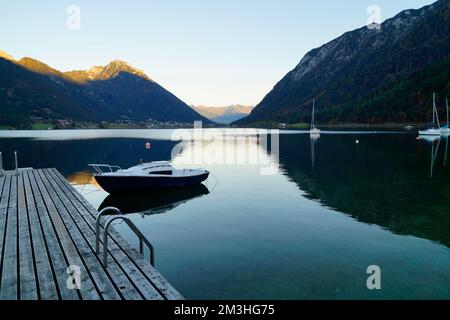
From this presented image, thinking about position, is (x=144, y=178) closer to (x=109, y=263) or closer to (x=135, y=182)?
(x=135, y=182)

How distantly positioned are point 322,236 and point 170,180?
15967 mm

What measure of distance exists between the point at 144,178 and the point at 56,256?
17817 millimetres

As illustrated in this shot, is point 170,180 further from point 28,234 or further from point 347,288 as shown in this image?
point 347,288

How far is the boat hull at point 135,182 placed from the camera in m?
27.9

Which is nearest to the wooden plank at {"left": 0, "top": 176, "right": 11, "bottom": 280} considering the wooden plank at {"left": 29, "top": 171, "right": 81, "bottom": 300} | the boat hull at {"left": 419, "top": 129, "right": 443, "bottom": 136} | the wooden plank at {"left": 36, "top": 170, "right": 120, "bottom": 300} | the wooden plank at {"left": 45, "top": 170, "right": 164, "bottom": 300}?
the wooden plank at {"left": 29, "top": 171, "right": 81, "bottom": 300}

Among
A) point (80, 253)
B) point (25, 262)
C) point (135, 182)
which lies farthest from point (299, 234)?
point (135, 182)

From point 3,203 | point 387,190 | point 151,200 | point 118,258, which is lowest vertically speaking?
point 151,200

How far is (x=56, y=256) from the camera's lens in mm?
10945

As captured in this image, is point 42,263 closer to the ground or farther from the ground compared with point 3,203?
closer to the ground

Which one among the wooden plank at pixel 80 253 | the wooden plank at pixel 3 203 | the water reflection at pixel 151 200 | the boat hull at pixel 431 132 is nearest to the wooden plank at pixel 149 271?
the wooden plank at pixel 80 253

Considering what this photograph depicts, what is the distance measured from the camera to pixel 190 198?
93.8 ft

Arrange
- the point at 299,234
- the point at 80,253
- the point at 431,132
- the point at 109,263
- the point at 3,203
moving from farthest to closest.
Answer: the point at 431,132
the point at 3,203
the point at 299,234
the point at 80,253
the point at 109,263

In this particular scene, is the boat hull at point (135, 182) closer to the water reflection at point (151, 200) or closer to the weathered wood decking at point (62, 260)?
the water reflection at point (151, 200)

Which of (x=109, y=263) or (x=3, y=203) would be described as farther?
(x=3, y=203)
